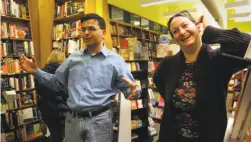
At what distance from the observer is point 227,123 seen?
109 centimetres

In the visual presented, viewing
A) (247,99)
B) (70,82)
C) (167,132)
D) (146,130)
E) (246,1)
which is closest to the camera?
(247,99)

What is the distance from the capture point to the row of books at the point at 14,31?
373 cm

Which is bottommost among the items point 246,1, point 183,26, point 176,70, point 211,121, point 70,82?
point 211,121

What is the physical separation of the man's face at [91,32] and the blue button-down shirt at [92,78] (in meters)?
0.10

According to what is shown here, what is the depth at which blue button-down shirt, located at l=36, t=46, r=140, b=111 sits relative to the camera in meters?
1.63

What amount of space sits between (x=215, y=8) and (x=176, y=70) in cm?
244

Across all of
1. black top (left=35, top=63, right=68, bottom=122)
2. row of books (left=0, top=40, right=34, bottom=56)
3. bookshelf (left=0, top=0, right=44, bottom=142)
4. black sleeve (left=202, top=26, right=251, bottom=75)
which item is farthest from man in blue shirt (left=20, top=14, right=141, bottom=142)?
row of books (left=0, top=40, right=34, bottom=56)

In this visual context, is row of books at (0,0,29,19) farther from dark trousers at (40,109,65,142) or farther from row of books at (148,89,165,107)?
row of books at (148,89,165,107)

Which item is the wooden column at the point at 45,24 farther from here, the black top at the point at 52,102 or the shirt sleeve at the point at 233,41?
the shirt sleeve at the point at 233,41

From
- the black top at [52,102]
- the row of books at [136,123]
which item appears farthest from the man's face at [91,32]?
the row of books at [136,123]

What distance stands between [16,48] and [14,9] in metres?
0.74

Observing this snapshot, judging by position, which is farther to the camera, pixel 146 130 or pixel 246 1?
pixel 246 1

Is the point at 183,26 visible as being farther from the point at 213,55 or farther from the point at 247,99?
the point at 247,99

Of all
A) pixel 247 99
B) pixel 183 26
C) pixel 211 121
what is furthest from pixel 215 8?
pixel 247 99
